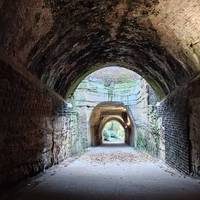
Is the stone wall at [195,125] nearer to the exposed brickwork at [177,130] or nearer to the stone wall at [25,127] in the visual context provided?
the exposed brickwork at [177,130]

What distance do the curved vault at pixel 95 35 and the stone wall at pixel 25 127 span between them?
0.38m

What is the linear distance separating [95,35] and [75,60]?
6.42 ft

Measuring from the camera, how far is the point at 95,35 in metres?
8.29

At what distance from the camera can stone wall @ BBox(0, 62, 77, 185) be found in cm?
583

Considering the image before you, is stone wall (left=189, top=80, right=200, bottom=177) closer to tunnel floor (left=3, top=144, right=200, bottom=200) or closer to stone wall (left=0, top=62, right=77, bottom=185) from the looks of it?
tunnel floor (left=3, top=144, right=200, bottom=200)

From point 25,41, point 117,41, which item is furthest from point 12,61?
point 117,41

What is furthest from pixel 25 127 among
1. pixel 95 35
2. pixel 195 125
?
pixel 195 125

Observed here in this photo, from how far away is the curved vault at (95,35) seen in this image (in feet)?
18.6

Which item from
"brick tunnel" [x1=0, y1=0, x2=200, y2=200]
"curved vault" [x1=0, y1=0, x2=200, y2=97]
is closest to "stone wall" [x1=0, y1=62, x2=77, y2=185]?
"brick tunnel" [x1=0, y1=0, x2=200, y2=200]

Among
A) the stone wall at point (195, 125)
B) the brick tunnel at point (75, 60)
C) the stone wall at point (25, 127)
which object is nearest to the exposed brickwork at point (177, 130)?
the brick tunnel at point (75, 60)

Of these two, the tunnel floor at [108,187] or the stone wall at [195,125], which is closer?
the tunnel floor at [108,187]

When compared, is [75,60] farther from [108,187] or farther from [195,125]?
[108,187]

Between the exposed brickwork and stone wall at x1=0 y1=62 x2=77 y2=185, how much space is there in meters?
3.60

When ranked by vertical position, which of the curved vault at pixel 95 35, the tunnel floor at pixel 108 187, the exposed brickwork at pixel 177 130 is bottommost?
the tunnel floor at pixel 108 187
